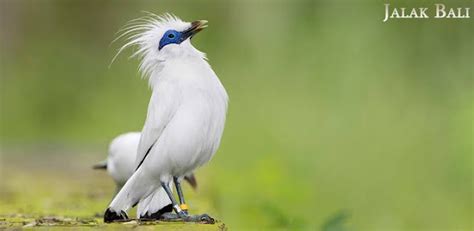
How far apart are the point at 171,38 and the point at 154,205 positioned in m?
0.69

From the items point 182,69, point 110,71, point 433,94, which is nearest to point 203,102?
point 182,69

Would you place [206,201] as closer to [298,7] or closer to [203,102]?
[203,102]

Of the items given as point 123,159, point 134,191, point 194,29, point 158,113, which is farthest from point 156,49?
point 123,159

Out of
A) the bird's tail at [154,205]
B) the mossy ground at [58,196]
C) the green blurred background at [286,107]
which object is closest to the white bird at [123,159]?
the mossy ground at [58,196]

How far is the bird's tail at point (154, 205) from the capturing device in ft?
13.6

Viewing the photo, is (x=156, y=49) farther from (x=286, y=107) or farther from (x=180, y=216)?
(x=286, y=107)

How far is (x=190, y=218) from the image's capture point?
387 cm

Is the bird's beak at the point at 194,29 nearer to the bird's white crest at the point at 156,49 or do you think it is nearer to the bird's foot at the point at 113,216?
the bird's white crest at the point at 156,49

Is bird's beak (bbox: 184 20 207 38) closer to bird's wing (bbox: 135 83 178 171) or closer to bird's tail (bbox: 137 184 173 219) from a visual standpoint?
bird's wing (bbox: 135 83 178 171)

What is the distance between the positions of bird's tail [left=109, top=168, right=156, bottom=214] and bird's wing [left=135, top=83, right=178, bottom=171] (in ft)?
0.34

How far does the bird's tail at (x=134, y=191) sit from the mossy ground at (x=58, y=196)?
0.12 metres

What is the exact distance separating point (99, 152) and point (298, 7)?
8.84 feet

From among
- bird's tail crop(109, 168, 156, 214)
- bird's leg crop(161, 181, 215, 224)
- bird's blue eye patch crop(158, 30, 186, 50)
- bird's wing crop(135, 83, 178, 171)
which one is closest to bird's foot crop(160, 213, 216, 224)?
bird's leg crop(161, 181, 215, 224)

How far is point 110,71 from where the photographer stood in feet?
31.9
